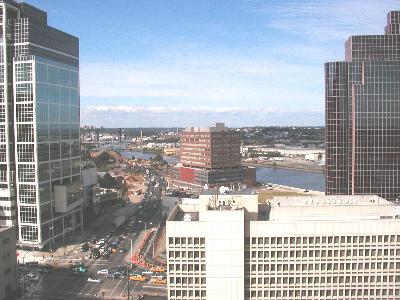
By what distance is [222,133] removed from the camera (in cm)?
13588

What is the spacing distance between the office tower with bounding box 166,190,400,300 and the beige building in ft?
77.4

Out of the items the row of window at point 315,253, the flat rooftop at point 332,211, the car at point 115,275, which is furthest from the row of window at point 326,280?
the car at point 115,275

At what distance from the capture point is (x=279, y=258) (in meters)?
37.6

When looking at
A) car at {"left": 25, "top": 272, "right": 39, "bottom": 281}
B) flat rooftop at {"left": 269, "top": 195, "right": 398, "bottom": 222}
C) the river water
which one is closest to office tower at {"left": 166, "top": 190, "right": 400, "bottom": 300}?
flat rooftop at {"left": 269, "top": 195, "right": 398, "bottom": 222}

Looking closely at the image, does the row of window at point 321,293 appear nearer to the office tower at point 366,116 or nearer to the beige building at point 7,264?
the beige building at point 7,264

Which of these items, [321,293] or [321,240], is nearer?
[321,240]

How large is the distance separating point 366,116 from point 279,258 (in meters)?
50.0

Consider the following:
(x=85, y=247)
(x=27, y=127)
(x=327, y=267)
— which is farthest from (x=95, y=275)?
(x=327, y=267)

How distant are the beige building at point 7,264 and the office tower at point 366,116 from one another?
2084 inches

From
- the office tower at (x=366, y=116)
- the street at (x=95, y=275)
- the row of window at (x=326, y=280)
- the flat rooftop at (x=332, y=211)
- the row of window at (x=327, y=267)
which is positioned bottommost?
the street at (x=95, y=275)

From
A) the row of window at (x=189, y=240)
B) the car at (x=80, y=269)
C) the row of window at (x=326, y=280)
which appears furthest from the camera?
the car at (x=80, y=269)

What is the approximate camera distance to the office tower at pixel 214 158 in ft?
435

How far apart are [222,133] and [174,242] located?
327 ft

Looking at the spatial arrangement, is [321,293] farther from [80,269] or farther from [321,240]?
[80,269]
